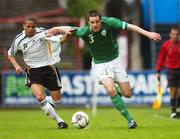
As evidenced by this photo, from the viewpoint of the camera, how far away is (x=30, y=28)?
16.8 m

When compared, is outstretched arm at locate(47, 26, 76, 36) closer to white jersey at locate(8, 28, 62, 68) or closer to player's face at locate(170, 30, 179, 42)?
white jersey at locate(8, 28, 62, 68)

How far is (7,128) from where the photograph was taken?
57.5 feet

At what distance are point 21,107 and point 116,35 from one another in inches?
387

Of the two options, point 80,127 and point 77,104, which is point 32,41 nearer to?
point 80,127

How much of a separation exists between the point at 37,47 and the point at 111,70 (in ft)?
5.54

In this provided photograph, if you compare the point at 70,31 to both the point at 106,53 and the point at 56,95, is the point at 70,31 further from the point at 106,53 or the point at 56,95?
the point at 56,95

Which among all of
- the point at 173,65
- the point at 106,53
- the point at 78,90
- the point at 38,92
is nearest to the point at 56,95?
the point at 38,92

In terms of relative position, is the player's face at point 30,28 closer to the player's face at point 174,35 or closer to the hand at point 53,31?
the hand at point 53,31

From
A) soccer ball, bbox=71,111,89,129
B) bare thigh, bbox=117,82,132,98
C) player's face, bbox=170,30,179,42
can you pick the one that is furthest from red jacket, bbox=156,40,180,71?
soccer ball, bbox=71,111,89,129

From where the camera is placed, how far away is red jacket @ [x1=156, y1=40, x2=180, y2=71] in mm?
22312

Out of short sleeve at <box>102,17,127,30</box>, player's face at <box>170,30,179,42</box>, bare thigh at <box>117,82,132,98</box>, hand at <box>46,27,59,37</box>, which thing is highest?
short sleeve at <box>102,17,127,30</box>

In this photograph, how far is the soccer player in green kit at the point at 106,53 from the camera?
53.6 feet

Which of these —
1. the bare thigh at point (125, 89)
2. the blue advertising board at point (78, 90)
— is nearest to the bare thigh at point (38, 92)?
the bare thigh at point (125, 89)

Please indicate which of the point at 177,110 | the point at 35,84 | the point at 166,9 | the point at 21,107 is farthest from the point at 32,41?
the point at 166,9
